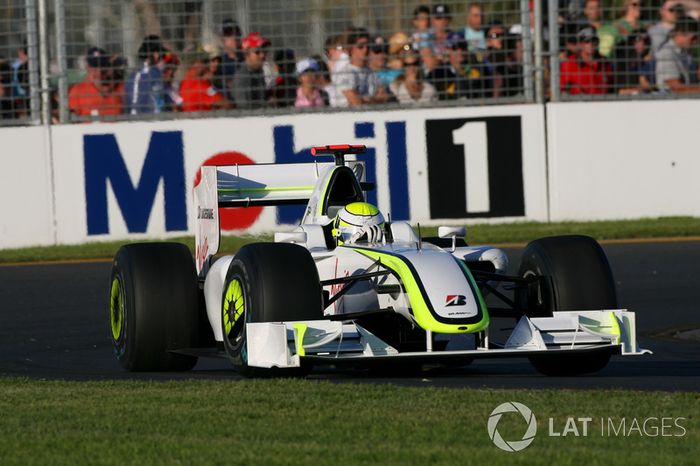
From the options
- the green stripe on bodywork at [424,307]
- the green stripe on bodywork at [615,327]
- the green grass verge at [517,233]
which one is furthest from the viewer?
the green grass verge at [517,233]

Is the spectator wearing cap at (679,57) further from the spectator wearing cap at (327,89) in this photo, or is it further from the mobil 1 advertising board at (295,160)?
the spectator wearing cap at (327,89)

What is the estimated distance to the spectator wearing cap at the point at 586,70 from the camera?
17531 mm

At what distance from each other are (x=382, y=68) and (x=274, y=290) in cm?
950

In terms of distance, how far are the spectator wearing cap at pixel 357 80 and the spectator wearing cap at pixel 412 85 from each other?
187 millimetres

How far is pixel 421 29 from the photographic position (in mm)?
17312

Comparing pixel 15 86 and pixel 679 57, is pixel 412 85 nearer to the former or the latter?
pixel 679 57

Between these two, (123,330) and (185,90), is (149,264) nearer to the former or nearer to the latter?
(123,330)

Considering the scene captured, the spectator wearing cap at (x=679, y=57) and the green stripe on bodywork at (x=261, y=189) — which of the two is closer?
the green stripe on bodywork at (x=261, y=189)

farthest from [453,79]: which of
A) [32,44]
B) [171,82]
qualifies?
[32,44]

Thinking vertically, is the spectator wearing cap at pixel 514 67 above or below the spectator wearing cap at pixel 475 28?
below

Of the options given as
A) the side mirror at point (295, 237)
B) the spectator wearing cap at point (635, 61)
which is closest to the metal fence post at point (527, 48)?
the spectator wearing cap at point (635, 61)

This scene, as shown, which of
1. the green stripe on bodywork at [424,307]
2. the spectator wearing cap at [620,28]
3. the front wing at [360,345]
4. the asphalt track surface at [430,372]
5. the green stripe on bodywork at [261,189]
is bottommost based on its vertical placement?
the asphalt track surface at [430,372]

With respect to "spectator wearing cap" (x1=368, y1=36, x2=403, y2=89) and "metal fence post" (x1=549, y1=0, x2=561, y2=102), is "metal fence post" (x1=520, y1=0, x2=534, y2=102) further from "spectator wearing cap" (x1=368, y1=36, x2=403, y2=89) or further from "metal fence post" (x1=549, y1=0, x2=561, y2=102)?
"spectator wearing cap" (x1=368, y1=36, x2=403, y2=89)

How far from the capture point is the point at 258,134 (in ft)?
54.7
